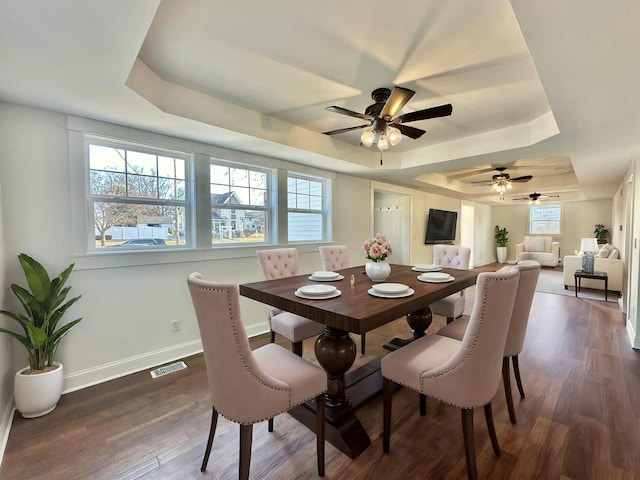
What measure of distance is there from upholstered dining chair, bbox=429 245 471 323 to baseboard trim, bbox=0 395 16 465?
3.32m

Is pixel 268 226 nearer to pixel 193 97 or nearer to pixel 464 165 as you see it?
pixel 193 97

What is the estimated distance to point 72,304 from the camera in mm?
2299

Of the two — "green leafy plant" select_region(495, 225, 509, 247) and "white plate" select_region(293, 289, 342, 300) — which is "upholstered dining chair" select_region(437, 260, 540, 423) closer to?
"white plate" select_region(293, 289, 342, 300)

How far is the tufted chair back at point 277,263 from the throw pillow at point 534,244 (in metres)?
9.36

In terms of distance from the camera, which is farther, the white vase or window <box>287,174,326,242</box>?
window <box>287,174,326,242</box>

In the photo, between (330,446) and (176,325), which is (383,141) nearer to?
(330,446)

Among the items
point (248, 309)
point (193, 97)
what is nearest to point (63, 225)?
point (193, 97)

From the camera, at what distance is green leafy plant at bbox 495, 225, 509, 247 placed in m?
10.3

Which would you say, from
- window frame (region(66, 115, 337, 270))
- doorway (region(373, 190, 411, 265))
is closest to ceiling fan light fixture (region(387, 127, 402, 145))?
window frame (region(66, 115, 337, 270))

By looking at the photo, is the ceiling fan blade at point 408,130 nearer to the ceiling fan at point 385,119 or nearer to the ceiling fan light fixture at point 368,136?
the ceiling fan at point 385,119

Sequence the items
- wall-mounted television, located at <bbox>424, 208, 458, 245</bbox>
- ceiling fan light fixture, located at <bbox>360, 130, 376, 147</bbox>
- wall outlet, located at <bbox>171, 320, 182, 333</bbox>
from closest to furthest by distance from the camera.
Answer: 1. ceiling fan light fixture, located at <bbox>360, 130, 376, 147</bbox>
2. wall outlet, located at <bbox>171, 320, 182, 333</bbox>
3. wall-mounted television, located at <bbox>424, 208, 458, 245</bbox>

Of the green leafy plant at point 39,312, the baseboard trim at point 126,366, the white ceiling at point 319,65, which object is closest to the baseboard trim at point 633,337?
the white ceiling at point 319,65

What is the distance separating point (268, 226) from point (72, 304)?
212cm

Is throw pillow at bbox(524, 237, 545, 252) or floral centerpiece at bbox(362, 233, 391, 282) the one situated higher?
floral centerpiece at bbox(362, 233, 391, 282)
